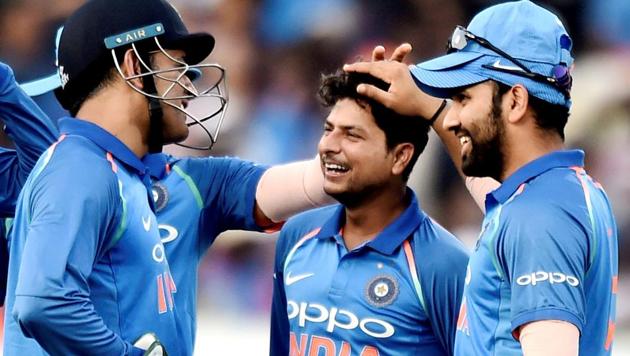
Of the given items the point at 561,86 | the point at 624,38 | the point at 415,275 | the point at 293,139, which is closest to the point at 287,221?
the point at 415,275

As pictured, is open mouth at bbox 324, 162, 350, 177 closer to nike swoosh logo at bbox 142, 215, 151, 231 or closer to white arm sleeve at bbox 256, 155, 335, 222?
white arm sleeve at bbox 256, 155, 335, 222

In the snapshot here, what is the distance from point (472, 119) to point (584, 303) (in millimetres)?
540

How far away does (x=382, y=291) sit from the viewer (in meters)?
3.38

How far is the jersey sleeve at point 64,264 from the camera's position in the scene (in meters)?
2.81

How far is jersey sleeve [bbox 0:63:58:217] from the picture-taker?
3.87 metres

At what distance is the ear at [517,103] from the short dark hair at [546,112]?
19mm

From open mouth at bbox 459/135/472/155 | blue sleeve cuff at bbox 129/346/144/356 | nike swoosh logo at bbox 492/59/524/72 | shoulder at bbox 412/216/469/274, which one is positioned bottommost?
blue sleeve cuff at bbox 129/346/144/356

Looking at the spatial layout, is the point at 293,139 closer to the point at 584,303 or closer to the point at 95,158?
the point at 95,158

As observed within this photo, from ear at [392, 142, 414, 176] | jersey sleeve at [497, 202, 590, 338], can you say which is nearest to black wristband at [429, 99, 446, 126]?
ear at [392, 142, 414, 176]

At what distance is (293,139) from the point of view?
6.55 m

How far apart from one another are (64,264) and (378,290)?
3.06 feet

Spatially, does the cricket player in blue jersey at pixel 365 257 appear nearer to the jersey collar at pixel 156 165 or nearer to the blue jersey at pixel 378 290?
the blue jersey at pixel 378 290

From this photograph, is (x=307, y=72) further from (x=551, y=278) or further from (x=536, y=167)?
(x=551, y=278)

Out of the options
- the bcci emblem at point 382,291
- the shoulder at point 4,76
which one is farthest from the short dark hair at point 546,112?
the shoulder at point 4,76
